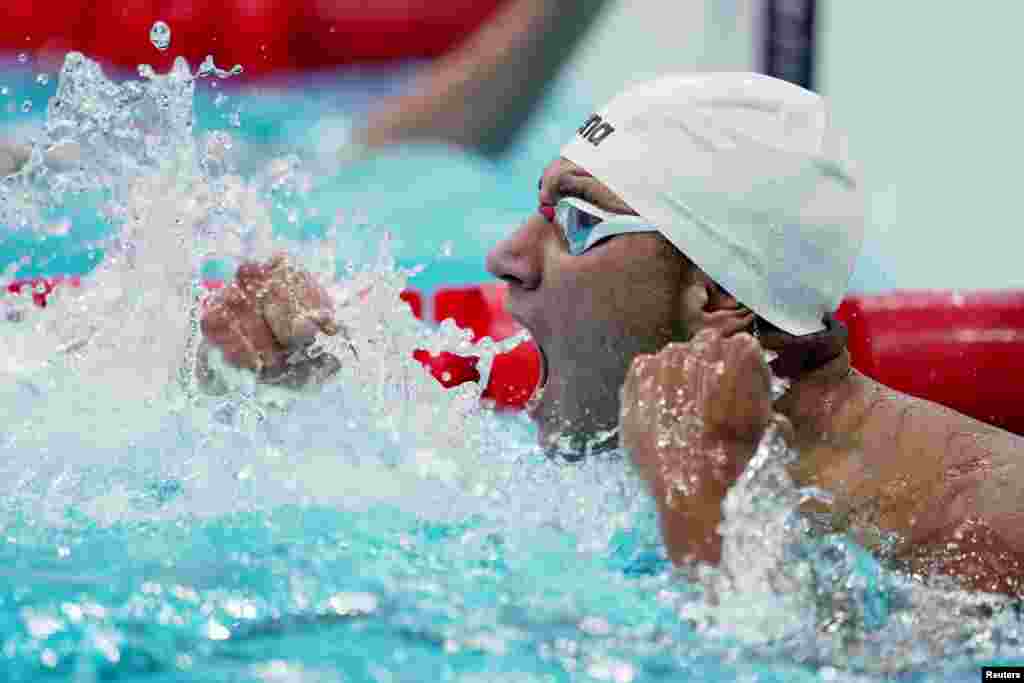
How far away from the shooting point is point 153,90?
8.71ft

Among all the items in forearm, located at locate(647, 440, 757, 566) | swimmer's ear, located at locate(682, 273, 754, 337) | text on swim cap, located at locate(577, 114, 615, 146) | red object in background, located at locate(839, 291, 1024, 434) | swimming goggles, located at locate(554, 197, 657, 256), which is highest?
text on swim cap, located at locate(577, 114, 615, 146)

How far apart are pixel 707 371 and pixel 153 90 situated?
1.43 meters

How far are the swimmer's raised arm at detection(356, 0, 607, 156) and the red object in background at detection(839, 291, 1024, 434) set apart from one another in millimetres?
4360

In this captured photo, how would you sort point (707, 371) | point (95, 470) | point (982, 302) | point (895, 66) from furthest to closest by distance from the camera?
point (895, 66)
point (982, 302)
point (95, 470)
point (707, 371)

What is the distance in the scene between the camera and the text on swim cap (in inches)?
79.9

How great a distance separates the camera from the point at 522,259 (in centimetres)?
202

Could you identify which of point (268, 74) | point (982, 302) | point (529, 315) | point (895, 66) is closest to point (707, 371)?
point (529, 315)

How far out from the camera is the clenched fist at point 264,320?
2236mm

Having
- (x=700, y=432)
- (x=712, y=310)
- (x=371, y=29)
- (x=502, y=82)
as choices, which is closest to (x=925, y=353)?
(x=712, y=310)

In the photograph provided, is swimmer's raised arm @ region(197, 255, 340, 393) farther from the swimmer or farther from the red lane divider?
the red lane divider

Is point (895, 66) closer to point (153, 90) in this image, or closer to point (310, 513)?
point (153, 90)

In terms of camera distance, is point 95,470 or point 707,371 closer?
point 707,371

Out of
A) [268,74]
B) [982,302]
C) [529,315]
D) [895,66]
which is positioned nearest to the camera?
[529,315]

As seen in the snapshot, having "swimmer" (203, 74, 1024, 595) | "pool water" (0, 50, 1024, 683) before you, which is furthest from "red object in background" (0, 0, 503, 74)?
"swimmer" (203, 74, 1024, 595)
